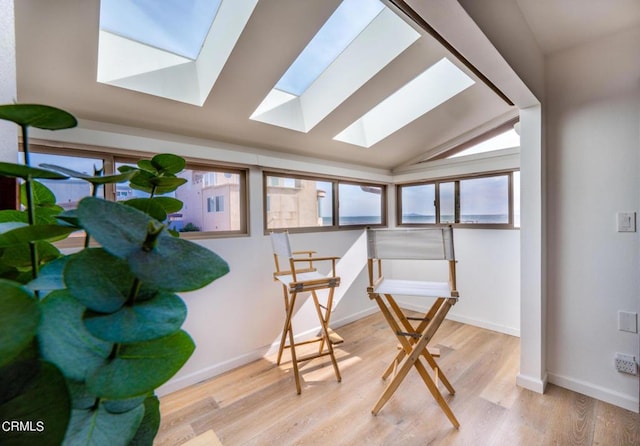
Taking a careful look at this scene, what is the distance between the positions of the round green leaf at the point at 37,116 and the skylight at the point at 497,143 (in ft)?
11.3

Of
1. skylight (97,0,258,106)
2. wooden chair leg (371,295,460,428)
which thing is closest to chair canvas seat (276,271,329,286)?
wooden chair leg (371,295,460,428)

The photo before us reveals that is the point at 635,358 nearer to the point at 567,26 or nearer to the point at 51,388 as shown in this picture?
the point at 567,26

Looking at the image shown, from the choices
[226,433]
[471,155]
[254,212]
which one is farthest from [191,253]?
[471,155]

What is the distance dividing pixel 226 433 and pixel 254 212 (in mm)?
1580

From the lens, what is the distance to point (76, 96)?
1.56 metres

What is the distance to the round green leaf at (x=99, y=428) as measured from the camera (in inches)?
10.6

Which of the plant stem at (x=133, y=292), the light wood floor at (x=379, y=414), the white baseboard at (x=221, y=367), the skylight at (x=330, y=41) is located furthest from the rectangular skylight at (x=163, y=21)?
the light wood floor at (x=379, y=414)

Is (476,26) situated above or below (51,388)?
above

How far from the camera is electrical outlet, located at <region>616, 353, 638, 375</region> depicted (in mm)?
1758

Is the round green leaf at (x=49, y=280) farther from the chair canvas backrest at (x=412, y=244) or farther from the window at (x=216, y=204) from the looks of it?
the window at (x=216, y=204)

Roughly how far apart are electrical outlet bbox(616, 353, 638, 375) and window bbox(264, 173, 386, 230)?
2.41 m

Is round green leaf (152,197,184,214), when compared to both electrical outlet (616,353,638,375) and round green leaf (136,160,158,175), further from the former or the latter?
electrical outlet (616,353,638,375)

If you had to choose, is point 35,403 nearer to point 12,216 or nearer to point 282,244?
point 12,216

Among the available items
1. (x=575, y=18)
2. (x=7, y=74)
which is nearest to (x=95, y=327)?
(x=7, y=74)
